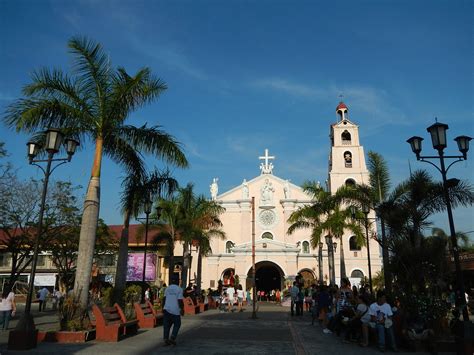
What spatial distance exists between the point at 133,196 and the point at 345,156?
31674 mm

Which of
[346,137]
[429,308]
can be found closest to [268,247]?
[346,137]

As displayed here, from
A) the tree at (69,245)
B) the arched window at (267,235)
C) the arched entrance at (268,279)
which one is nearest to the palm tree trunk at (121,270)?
the tree at (69,245)

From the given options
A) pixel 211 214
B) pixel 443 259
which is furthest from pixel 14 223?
pixel 443 259

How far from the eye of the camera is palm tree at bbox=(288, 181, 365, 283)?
2798cm

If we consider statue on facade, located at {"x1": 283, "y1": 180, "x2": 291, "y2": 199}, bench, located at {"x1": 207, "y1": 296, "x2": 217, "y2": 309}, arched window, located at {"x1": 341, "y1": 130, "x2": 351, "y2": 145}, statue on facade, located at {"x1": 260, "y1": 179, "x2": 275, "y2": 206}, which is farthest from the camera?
statue on facade, located at {"x1": 283, "y1": 180, "x2": 291, "y2": 199}

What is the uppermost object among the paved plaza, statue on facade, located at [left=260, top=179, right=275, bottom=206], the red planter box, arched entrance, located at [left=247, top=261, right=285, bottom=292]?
statue on facade, located at [left=260, top=179, right=275, bottom=206]

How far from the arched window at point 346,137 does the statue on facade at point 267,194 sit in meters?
9.25

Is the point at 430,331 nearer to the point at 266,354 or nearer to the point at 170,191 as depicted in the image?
the point at 266,354

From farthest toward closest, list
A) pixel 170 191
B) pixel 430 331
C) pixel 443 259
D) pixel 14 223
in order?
pixel 14 223 → pixel 170 191 → pixel 443 259 → pixel 430 331

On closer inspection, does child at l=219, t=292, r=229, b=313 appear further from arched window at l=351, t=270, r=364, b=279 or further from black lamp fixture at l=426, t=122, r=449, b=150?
arched window at l=351, t=270, r=364, b=279

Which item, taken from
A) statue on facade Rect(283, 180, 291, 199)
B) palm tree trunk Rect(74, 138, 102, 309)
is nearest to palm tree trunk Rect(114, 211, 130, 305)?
palm tree trunk Rect(74, 138, 102, 309)

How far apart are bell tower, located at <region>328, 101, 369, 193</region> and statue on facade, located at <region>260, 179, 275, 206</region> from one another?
645cm

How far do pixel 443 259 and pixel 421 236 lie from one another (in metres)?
3.95

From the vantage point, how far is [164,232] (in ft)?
95.7
